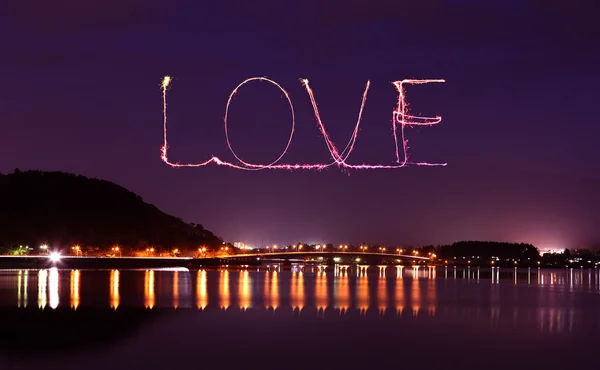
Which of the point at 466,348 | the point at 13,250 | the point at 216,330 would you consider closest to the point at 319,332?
the point at 216,330

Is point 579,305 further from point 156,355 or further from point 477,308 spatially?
point 156,355

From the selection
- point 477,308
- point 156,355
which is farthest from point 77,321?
point 477,308

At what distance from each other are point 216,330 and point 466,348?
13.2m

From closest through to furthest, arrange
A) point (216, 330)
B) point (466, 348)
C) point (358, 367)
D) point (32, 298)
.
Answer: point (358, 367) < point (466, 348) < point (216, 330) < point (32, 298)

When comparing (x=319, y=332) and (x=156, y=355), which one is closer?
(x=156, y=355)

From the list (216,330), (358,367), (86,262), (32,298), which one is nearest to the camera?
(358,367)

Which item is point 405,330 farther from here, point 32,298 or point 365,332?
point 32,298

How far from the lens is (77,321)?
47.5 meters

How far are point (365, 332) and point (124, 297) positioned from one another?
29.2 m

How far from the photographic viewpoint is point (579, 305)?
2825 inches

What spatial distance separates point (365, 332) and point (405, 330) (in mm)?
2892

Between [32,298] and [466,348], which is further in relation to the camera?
[32,298]

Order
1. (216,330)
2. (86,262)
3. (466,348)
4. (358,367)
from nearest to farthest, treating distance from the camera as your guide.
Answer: (358,367) → (466,348) → (216,330) → (86,262)

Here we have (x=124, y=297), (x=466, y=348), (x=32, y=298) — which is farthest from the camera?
(x=124, y=297)
